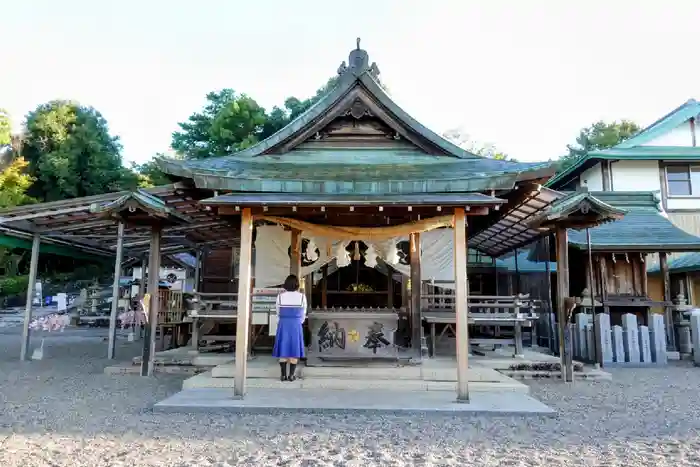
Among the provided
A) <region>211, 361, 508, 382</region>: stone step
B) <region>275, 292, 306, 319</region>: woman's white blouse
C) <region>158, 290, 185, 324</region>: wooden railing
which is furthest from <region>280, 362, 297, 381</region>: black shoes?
<region>158, 290, 185, 324</region>: wooden railing

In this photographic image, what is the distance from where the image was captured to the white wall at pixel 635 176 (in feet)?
53.6

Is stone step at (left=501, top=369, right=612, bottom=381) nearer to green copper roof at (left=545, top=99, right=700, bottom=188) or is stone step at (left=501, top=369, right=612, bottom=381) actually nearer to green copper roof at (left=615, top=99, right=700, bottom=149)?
green copper roof at (left=545, top=99, right=700, bottom=188)

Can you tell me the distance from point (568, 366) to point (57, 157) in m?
31.5

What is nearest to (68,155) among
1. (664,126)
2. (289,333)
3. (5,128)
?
(5,128)

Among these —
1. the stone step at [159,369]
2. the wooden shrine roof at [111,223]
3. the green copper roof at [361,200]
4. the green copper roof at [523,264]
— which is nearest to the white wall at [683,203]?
the green copper roof at [523,264]

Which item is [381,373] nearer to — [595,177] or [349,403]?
[349,403]

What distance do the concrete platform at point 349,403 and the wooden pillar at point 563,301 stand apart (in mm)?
1864

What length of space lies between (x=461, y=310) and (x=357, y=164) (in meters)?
3.09

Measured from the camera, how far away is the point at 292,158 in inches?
347

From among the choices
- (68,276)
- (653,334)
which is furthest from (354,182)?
(68,276)

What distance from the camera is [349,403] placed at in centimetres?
632

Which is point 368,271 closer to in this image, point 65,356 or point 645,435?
point 645,435

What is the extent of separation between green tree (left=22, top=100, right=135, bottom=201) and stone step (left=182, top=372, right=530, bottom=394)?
2693 centimetres

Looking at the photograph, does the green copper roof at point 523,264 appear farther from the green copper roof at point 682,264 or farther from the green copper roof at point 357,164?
the green copper roof at point 357,164
